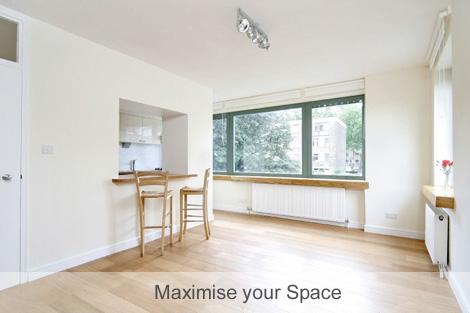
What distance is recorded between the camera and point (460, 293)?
1875 millimetres

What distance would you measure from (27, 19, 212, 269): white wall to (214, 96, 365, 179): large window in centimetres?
250

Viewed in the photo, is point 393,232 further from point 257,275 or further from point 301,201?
point 257,275

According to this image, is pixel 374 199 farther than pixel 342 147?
No

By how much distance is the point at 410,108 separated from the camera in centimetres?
350

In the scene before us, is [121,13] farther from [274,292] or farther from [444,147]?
[444,147]

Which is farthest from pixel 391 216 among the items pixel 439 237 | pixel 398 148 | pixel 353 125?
pixel 353 125

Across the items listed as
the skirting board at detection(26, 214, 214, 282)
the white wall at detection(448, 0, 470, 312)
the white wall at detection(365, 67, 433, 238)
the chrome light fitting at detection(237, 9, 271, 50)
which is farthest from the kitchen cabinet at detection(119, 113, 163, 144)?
the white wall at detection(448, 0, 470, 312)

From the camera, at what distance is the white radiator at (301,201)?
4.06 m

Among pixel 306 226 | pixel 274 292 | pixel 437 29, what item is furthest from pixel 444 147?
pixel 274 292

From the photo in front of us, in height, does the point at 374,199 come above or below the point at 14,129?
below

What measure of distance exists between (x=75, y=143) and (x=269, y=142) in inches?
136

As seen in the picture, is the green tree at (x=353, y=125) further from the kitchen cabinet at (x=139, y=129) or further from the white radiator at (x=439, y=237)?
the kitchen cabinet at (x=139, y=129)

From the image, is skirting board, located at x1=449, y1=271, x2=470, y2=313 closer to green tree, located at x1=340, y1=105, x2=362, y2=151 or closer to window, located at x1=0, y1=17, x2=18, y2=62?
green tree, located at x1=340, y1=105, x2=362, y2=151

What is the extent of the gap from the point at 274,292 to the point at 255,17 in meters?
2.48
